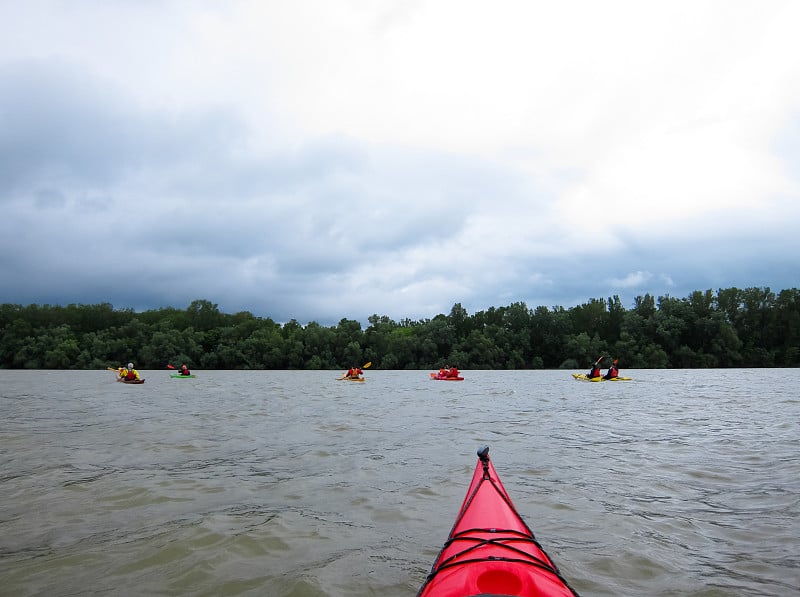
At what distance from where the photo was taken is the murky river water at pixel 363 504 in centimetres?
553

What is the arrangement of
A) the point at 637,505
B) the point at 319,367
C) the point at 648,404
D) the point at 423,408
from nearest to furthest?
the point at 637,505 < the point at 423,408 < the point at 648,404 < the point at 319,367

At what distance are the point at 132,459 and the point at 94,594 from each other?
23.7ft

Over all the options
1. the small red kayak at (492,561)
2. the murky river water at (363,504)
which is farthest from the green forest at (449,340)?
the small red kayak at (492,561)

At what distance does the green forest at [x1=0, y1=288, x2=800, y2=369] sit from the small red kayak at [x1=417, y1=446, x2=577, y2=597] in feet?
298

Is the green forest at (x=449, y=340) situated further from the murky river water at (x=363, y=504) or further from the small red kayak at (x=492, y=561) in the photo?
the small red kayak at (x=492, y=561)

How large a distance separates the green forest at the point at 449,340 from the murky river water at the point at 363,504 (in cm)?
8078

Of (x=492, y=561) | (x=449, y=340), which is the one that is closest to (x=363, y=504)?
(x=492, y=561)

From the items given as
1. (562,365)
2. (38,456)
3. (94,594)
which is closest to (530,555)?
(94,594)

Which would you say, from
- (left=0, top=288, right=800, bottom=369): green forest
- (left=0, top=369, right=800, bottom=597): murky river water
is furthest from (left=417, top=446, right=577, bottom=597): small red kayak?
(left=0, top=288, right=800, bottom=369): green forest

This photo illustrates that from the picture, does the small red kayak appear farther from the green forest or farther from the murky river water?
the green forest

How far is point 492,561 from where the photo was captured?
13.8 feet

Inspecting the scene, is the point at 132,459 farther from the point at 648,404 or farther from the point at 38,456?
the point at 648,404

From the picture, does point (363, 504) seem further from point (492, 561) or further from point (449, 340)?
point (449, 340)

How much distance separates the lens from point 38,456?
11.6 metres
